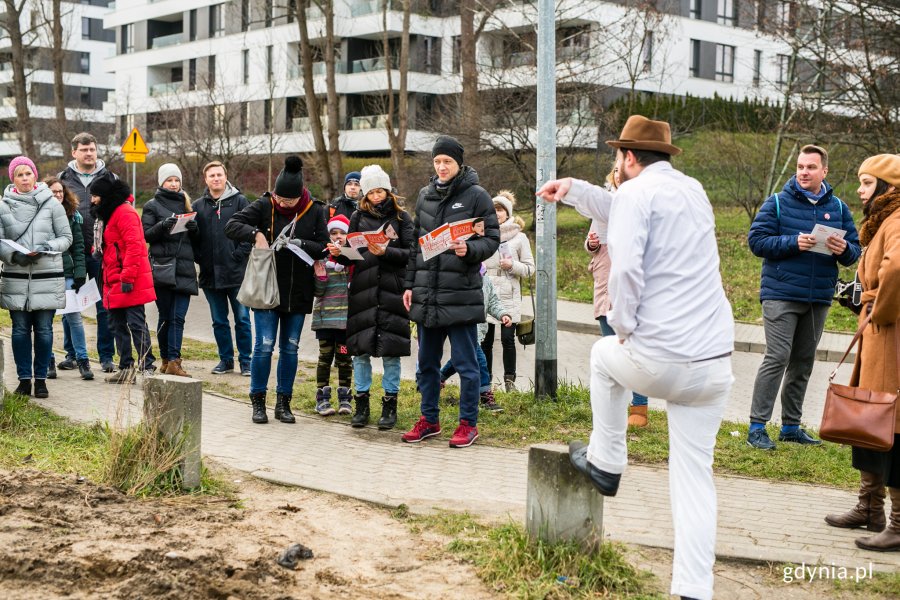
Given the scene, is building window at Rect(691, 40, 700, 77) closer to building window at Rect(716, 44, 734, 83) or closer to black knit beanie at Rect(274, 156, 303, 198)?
building window at Rect(716, 44, 734, 83)

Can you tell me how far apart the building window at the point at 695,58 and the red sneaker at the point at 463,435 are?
49.4 meters

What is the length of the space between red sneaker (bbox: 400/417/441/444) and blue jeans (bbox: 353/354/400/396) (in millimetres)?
493

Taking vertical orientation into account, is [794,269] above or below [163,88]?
below

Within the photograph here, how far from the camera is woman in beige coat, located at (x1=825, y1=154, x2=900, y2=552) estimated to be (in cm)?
588

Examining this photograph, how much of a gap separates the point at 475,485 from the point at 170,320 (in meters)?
5.23

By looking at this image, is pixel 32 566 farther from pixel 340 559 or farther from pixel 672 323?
pixel 672 323

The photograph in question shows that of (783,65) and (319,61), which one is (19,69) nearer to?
(319,61)

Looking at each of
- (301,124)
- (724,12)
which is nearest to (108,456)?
(301,124)

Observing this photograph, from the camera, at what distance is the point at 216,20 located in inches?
2435

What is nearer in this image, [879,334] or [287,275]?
[879,334]

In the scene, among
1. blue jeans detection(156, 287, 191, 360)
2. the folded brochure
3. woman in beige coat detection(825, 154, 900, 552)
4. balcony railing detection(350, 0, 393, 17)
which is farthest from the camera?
balcony railing detection(350, 0, 393, 17)

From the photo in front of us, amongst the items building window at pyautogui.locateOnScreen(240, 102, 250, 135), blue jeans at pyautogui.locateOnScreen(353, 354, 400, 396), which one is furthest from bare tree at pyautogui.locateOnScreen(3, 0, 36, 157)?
blue jeans at pyautogui.locateOnScreen(353, 354, 400, 396)

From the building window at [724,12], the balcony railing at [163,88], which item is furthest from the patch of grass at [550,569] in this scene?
the balcony railing at [163,88]

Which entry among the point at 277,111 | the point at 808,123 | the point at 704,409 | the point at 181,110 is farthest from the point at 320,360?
the point at 277,111
